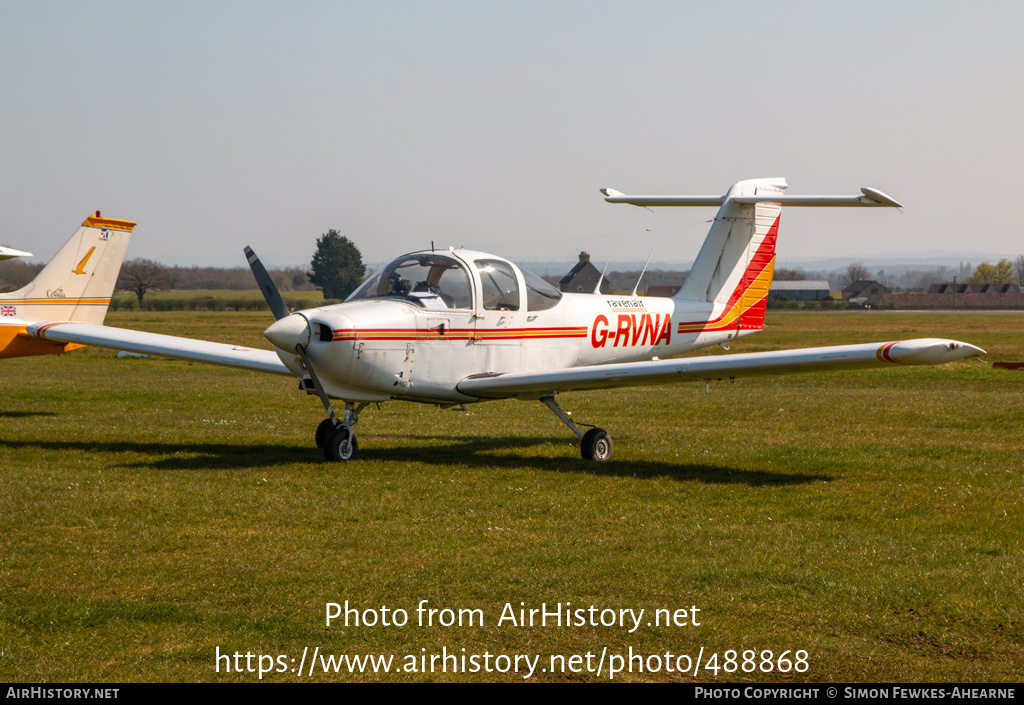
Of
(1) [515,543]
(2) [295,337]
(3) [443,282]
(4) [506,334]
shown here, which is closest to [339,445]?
(2) [295,337]

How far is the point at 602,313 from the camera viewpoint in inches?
544

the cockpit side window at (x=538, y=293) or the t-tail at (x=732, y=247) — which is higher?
the t-tail at (x=732, y=247)

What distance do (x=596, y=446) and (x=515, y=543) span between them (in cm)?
447

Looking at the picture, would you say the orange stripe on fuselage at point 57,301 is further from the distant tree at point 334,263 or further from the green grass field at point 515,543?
the distant tree at point 334,263

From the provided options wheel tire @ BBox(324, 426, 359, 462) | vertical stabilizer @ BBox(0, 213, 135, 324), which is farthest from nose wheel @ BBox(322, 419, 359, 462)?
vertical stabilizer @ BBox(0, 213, 135, 324)

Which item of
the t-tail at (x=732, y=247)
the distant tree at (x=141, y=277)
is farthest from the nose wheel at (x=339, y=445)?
the distant tree at (x=141, y=277)

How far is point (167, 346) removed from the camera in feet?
47.2

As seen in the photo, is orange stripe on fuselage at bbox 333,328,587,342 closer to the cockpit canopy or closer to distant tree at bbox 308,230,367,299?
the cockpit canopy

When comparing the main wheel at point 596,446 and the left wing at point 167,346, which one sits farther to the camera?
the left wing at point 167,346

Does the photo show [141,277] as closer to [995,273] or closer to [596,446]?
[596,446]

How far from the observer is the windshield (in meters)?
11.9

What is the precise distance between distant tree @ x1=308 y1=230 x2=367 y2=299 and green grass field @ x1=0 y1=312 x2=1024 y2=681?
74.2m

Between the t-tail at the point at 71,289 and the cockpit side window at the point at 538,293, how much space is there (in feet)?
28.3

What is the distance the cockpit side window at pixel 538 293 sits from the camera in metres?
12.9
